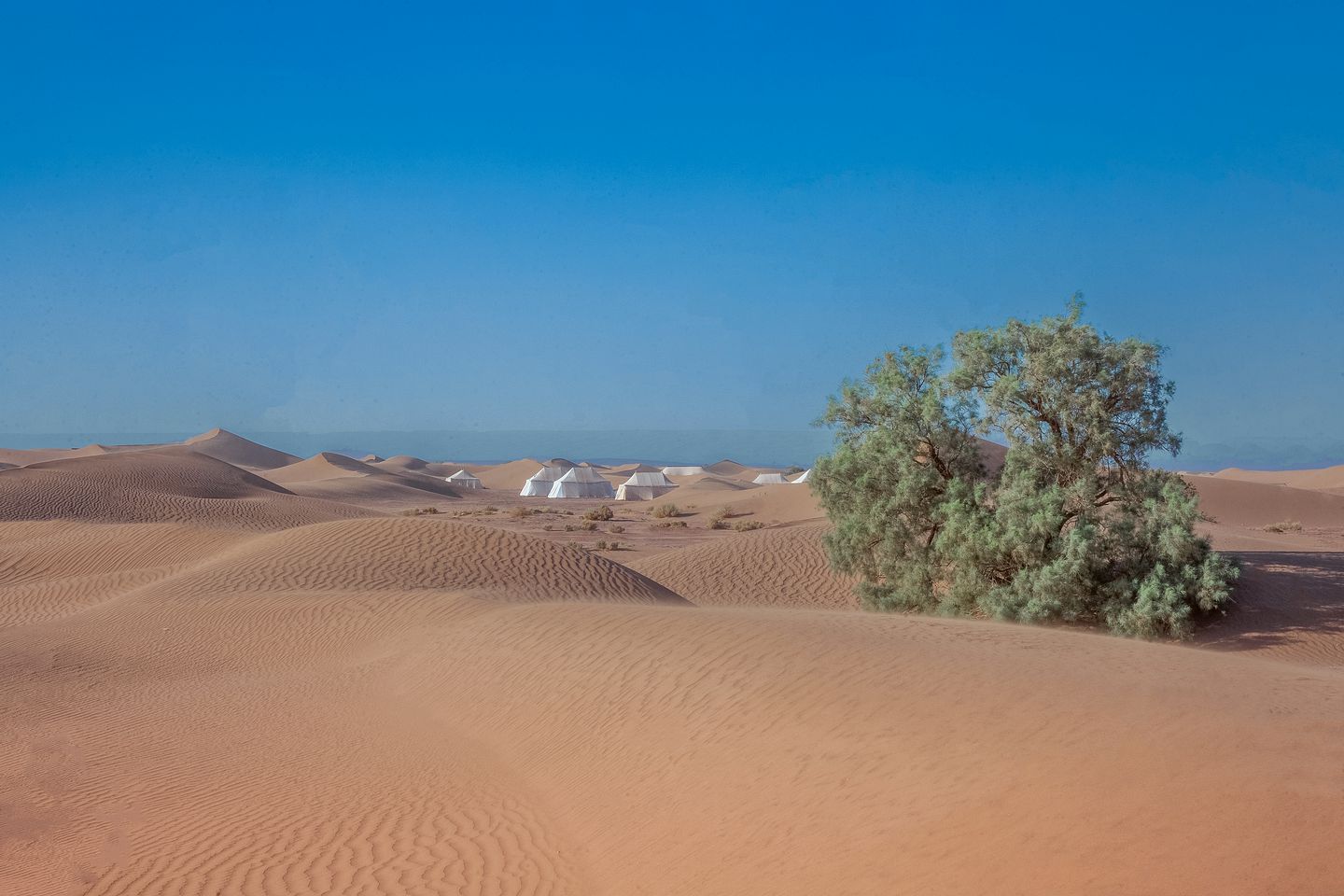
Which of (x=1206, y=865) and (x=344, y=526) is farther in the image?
(x=344, y=526)

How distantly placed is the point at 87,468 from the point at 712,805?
46.5 meters

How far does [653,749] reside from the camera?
902 cm

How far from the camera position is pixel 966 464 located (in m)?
19.6

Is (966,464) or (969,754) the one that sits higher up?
(966,464)

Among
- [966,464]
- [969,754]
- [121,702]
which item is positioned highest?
[966,464]

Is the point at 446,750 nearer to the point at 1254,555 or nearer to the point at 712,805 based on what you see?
the point at 712,805

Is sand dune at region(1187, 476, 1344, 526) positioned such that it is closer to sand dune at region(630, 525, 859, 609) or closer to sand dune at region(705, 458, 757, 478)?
sand dune at region(630, 525, 859, 609)

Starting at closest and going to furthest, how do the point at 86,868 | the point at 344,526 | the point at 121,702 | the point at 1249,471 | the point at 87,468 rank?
the point at 86,868
the point at 121,702
the point at 344,526
the point at 87,468
the point at 1249,471

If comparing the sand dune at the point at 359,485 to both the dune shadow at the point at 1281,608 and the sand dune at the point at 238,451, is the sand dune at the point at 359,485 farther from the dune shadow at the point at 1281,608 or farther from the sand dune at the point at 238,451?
the dune shadow at the point at 1281,608

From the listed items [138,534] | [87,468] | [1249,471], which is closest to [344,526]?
[138,534]

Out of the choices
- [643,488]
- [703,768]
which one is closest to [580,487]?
[643,488]

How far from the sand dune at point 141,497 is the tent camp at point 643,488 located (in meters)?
34.1

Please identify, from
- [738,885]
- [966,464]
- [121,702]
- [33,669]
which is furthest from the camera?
[966,464]

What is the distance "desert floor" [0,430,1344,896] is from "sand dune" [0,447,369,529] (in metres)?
20.3
